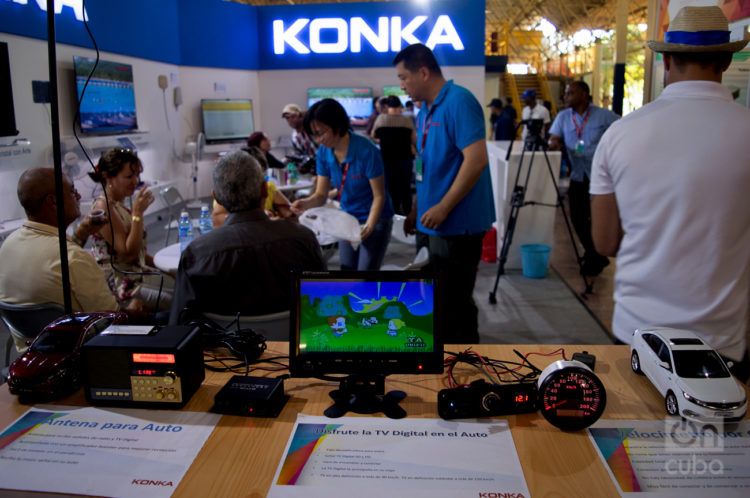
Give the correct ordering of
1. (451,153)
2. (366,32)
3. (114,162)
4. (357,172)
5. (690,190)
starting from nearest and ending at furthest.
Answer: (690,190) → (451,153) → (114,162) → (357,172) → (366,32)

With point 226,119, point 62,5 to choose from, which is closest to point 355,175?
point 62,5

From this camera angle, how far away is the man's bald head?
7.17ft

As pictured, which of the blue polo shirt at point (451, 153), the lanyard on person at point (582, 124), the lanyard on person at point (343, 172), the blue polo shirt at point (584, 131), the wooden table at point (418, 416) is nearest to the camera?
the wooden table at point (418, 416)

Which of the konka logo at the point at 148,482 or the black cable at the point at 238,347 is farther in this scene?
the black cable at the point at 238,347

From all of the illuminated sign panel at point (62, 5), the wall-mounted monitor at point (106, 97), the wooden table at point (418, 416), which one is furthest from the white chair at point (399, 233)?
the wooden table at point (418, 416)

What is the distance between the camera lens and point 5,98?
447cm

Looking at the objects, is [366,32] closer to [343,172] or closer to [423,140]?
[343,172]

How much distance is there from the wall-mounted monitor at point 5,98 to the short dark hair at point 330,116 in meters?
2.70

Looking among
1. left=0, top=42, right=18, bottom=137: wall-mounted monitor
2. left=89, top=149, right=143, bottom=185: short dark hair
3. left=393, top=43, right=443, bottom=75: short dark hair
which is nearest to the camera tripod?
left=393, top=43, right=443, bottom=75: short dark hair

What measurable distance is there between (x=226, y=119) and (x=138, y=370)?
8632 mm

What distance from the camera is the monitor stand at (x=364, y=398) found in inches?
53.6

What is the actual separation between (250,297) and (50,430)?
88 cm

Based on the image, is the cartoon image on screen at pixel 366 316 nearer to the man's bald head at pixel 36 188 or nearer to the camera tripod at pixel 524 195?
the man's bald head at pixel 36 188

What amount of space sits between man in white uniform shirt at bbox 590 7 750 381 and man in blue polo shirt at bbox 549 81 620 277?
10.8 feet
